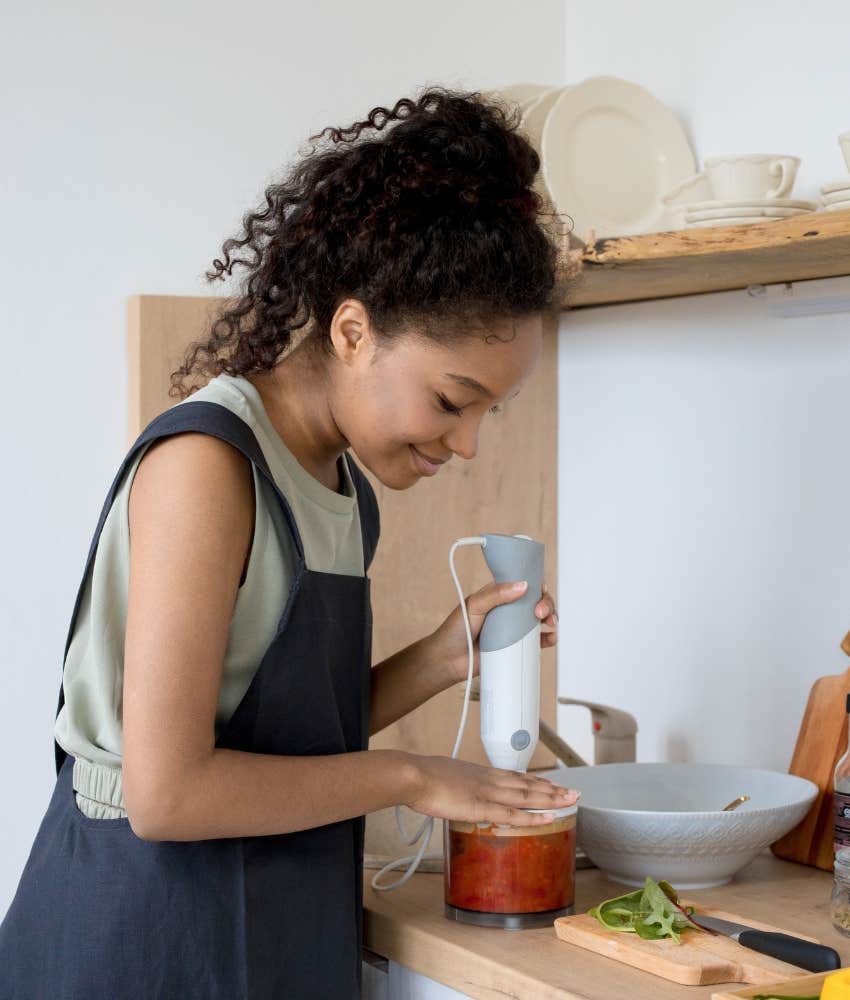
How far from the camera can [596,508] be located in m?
1.97

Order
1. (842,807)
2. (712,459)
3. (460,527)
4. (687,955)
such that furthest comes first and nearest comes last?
(460,527) → (712,459) → (842,807) → (687,955)

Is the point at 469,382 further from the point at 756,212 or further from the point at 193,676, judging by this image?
the point at 756,212

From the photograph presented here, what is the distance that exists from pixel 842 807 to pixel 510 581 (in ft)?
1.30

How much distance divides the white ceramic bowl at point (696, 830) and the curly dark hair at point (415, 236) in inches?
19.6

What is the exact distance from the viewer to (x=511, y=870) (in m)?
1.16

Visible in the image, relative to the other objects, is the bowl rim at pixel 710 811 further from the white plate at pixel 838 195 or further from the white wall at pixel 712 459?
the white plate at pixel 838 195

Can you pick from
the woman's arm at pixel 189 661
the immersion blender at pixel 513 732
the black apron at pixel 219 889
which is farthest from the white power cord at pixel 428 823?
the woman's arm at pixel 189 661

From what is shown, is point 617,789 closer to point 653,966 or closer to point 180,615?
point 653,966

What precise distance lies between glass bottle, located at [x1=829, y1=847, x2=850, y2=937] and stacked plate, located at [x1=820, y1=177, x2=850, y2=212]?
0.64 meters

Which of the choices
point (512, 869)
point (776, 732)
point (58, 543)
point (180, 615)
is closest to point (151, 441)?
point (180, 615)

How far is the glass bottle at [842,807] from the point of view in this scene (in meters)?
1.26

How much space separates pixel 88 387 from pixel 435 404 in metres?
0.74

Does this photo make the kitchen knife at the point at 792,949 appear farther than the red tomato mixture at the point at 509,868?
No

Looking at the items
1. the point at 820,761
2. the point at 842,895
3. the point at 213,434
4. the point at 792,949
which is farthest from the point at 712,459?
the point at 213,434
